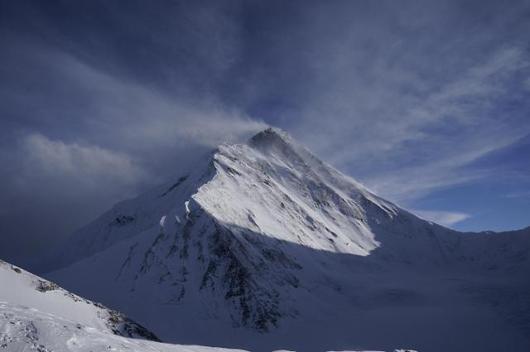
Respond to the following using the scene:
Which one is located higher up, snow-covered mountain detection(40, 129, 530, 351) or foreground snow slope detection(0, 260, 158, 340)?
snow-covered mountain detection(40, 129, 530, 351)

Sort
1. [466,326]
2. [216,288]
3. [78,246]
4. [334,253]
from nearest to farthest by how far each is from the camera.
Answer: [466,326] → [216,288] → [334,253] → [78,246]

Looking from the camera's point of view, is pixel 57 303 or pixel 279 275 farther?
pixel 279 275

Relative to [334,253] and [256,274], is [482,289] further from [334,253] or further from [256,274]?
[256,274]

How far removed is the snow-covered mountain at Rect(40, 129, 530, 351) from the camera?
83.2m

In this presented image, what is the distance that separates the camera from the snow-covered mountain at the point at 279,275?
273 ft

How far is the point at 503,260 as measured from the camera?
154000 millimetres

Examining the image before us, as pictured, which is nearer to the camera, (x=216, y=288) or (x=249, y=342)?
(x=249, y=342)

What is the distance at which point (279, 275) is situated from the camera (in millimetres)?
103438

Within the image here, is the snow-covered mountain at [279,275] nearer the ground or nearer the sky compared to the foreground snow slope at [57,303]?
nearer the sky

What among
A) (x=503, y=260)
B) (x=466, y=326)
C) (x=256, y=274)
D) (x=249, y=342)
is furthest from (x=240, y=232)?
(x=503, y=260)

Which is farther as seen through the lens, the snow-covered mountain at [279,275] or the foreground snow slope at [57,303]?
the snow-covered mountain at [279,275]

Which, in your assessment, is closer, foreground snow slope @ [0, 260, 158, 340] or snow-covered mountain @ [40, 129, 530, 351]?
foreground snow slope @ [0, 260, 158, 340]

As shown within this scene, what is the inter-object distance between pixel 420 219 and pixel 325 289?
10521cm

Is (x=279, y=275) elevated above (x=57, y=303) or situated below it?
above
